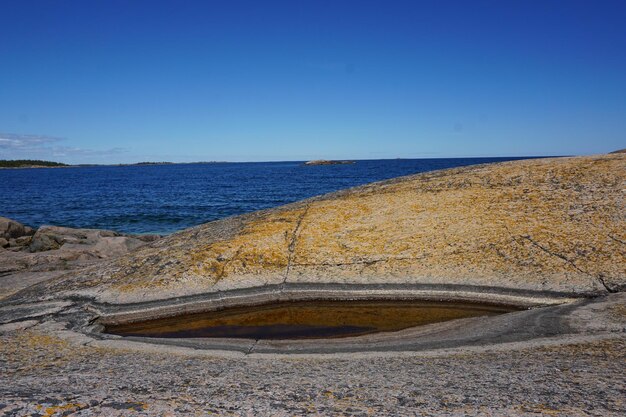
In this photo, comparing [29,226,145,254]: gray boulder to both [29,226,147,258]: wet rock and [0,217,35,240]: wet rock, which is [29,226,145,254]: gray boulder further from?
[0,217,35,240]: wet rock

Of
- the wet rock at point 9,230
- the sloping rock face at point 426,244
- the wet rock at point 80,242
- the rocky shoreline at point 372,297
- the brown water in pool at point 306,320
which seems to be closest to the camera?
the rocky shoreline at point 372,297

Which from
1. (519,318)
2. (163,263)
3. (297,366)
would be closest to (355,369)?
(297,366)

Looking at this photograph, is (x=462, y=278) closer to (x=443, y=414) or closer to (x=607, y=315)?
(x=607, y=315)

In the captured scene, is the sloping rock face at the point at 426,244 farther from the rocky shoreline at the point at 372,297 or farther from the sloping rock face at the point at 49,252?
the sloping rock face at the point at 49,252

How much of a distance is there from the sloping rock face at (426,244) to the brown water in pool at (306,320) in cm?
95

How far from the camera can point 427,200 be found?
16156 mm

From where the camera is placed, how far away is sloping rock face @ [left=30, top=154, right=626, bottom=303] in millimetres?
12461

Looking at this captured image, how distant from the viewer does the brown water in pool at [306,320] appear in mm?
10750

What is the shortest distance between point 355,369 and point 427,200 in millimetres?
9972

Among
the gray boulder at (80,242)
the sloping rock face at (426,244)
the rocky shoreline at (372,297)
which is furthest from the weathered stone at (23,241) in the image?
the sloping rock face at (426,244)

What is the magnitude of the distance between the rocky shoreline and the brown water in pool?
0.43 metres

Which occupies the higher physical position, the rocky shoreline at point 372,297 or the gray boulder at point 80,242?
the rocky shoreline at point 372,297

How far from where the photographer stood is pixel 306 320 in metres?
11.4

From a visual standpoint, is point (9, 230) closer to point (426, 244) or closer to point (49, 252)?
point (49, 252)
